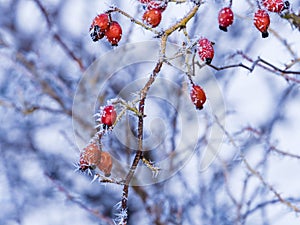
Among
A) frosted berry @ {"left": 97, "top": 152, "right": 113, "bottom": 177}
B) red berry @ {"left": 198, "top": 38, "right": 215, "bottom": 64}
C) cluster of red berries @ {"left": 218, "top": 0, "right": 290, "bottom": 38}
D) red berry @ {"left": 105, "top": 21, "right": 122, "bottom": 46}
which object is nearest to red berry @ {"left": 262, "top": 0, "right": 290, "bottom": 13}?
cluster of red berries @ {"left": 218, "top": 0, "right": 290, "bottom": 38}

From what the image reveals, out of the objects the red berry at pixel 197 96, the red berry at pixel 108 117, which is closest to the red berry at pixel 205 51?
the red berry at pixel 197 96

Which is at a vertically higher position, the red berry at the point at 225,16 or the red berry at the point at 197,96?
the red berry at the point at 225,16

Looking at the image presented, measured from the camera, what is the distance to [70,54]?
2025mm

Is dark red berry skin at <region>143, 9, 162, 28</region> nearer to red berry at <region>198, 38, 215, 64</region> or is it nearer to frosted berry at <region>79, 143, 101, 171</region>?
red berry at <region>198, 38, 215, 64</region>

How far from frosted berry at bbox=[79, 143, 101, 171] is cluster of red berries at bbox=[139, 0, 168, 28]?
19cm

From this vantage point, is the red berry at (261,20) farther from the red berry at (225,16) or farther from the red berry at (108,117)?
the red berry at (108,117)

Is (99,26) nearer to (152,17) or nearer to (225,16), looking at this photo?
(152,17)

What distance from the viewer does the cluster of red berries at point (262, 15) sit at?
0.74 metres

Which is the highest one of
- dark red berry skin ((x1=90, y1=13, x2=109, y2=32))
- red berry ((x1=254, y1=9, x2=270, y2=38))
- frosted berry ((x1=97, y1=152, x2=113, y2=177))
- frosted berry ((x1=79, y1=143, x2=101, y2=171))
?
dark red berry skin ((x1=90, y1=13, x2=109, y2=32))

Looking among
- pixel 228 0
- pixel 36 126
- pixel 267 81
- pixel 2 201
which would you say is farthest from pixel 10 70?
pixel 228 0

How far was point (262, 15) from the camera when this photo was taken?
0.75 metres

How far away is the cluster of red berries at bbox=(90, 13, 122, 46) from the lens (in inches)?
29.6

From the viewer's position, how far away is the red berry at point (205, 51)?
0.73 metres

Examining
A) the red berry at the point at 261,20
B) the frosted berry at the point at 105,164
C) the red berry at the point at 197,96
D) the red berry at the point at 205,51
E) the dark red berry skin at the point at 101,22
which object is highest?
the dark red berry skin at the point at 101,22
